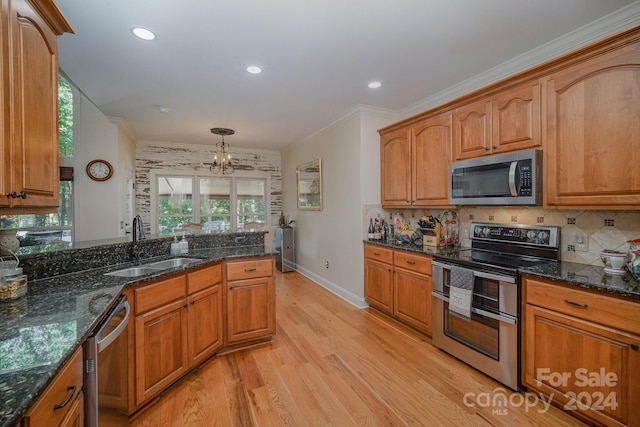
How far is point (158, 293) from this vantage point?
193 cm

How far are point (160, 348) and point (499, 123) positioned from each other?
317 cm

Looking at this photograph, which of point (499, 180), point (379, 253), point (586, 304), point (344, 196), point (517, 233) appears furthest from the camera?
point (344, 196)

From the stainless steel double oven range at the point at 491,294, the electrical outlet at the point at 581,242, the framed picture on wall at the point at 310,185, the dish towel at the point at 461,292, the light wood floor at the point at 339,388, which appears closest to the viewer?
the light wood floor at the point at 339,388

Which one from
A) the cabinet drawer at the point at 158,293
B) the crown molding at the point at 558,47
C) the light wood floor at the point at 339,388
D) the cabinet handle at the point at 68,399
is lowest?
the light wood floor at the point at 339,388

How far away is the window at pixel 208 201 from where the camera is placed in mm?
5750

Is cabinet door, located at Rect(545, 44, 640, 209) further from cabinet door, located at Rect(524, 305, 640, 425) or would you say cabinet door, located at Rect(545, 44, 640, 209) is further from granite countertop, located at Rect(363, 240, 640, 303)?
cabinet door, located at Rect(524, 305, 640, 425)

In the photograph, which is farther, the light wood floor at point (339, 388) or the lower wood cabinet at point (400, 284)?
the lower wood cabinet at point (400, 284)

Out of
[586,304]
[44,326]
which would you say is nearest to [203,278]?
[44,326]

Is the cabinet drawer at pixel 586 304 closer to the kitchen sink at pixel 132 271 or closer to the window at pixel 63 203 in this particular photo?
the kitchen sink at pixel 132 271

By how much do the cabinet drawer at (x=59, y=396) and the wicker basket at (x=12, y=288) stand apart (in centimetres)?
73

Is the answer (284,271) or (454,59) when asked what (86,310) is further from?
(284,271)

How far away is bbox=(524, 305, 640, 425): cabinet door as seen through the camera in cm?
154

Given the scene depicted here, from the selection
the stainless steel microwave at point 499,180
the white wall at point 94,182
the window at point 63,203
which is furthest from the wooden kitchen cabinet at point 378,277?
the window at point 63,203

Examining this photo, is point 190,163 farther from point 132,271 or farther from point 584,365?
point 584,365
